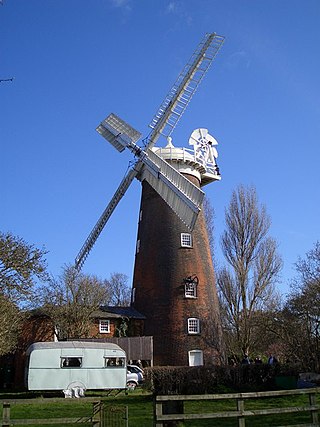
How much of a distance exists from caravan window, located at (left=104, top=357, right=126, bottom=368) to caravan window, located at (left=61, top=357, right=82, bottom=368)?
124 centimetres

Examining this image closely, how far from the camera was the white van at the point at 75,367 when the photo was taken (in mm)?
21188

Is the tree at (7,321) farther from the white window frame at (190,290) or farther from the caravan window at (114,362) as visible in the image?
the white window frame at (190,290)

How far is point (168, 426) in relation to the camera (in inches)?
405

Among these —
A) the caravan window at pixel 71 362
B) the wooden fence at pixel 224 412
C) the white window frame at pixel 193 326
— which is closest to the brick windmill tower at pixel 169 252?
the white window frame at pixel 193 326

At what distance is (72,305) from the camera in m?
29.6

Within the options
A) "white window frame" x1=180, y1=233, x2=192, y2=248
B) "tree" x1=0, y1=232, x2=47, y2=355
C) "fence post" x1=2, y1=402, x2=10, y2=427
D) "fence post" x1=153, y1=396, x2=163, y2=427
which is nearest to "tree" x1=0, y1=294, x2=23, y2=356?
"tree" x1=0, y1=232, x2=47, y2=355

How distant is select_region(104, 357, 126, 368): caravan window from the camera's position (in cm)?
2239

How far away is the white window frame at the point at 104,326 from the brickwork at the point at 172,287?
2.10m

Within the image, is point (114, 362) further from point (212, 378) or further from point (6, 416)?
point (6, 416)

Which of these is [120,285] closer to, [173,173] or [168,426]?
[173,173]

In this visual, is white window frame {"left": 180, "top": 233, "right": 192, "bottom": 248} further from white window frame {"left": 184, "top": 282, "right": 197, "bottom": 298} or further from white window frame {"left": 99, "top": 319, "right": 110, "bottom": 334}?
white window frame {"left": 99, "top": 319, "right": 110, "bottom": 334}

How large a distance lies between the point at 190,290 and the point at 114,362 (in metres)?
7.58

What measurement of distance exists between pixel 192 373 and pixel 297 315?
6343 mm

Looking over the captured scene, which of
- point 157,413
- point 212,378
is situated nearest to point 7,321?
point 212,378
